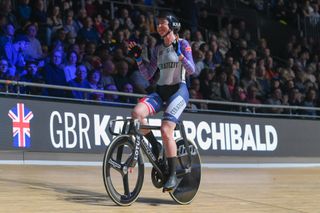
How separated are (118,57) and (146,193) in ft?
18.0

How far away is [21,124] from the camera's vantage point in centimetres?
1139

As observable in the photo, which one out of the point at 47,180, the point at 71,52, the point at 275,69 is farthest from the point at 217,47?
the point at 47,180

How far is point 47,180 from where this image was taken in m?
9.53

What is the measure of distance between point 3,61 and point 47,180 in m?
3.14

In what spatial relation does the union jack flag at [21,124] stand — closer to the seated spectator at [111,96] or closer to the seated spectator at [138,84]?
the seated spectator at [111,96]

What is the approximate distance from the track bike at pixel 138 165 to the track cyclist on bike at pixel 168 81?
0.14m

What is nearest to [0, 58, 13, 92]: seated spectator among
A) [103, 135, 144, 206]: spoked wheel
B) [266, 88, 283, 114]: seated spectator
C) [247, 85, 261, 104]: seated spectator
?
[103, 135, 144, 206]: spoked wheel

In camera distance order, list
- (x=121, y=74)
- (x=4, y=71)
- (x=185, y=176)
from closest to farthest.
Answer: (x=185, y=176) < (x=4, y=71) < (x=121, y=74)

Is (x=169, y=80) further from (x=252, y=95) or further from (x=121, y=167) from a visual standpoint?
(x=252, y=95)

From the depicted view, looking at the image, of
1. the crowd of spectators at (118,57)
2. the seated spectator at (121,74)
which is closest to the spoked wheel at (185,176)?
the crowd of spectators at (118,57)

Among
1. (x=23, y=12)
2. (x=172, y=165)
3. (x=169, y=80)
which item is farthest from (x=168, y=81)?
(x=23, y=12)

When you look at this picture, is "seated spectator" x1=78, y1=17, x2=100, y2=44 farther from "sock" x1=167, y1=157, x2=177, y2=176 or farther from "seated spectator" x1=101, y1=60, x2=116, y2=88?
"sock" x1=167, y1=157, x2=177, y2=176

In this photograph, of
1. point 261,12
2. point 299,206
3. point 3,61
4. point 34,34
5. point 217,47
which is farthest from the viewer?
point 261,12

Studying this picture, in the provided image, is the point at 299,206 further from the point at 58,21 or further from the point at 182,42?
the point at 58,21
